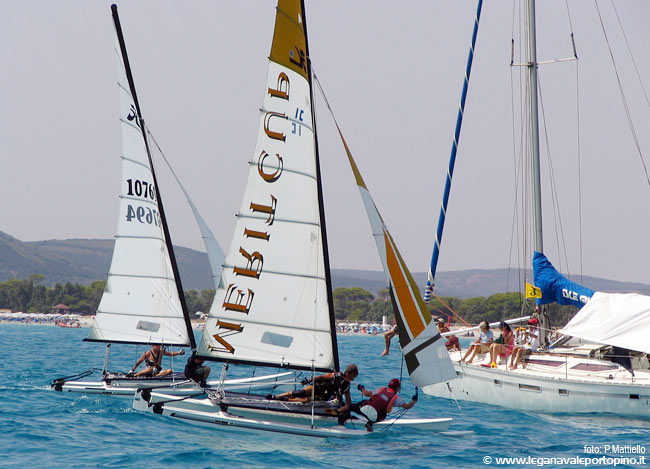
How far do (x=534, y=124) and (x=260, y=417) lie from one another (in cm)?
1465

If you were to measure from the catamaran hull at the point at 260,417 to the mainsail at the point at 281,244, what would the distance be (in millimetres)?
1091

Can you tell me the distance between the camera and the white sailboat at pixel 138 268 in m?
24.3

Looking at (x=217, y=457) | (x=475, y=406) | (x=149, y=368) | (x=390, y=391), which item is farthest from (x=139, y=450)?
(x=475, y=406)

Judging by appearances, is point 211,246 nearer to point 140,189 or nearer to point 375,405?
point 140,189

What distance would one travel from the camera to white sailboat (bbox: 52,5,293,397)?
2433cm

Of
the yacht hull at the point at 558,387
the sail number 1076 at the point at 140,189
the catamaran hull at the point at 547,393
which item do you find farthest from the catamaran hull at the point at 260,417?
the sail number 1076 at the point at 140,189

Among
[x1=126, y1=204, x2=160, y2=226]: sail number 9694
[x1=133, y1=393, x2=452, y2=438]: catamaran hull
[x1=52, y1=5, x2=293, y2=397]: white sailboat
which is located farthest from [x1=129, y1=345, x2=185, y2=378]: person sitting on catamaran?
[x1=133, y1=393, x2=452, y2=438]: catamaran hull

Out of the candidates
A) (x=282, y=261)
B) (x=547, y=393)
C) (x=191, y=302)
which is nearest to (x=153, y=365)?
(x=282, y=261)

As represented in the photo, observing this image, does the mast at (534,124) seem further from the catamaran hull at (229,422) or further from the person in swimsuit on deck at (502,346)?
the catamaran hull at (229,422)

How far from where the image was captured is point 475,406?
23.1m

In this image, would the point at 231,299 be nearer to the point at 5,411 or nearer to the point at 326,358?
the point at 326,358

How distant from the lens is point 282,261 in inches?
685

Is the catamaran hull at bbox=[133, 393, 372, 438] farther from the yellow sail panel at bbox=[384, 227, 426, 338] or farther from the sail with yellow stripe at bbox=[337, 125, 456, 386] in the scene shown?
the yellow sail panel at bbox=[384, 227, 426, 338]

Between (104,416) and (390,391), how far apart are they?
7.26 metres
